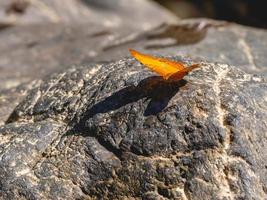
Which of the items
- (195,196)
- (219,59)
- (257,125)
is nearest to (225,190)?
(195,196)

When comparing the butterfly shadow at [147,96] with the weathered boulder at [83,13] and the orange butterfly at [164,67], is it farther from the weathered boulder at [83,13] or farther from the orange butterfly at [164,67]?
the weathered boulder at [83,13]

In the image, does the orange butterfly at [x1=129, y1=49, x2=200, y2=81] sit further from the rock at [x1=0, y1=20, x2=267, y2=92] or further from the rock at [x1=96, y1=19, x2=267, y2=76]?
the rock at [x1=96, y1=19, x2=267, y2=76]

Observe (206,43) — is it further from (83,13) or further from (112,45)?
(83,13)

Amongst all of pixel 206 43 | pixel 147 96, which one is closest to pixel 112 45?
pixel 206 43

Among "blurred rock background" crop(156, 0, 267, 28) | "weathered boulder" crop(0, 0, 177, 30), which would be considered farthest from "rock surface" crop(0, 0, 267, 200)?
"blurred rock background" crop(156, 0, 267, 28)

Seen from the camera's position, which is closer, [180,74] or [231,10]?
[180,74]

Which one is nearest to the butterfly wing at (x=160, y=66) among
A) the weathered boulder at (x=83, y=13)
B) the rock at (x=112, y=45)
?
the rock at (x=112, y=45)

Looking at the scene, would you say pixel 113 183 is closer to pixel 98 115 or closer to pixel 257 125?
pixel 98 115

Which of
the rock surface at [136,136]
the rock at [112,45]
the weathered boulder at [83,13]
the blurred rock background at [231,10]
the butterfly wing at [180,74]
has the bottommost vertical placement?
the blurred rock background at [231,10]
